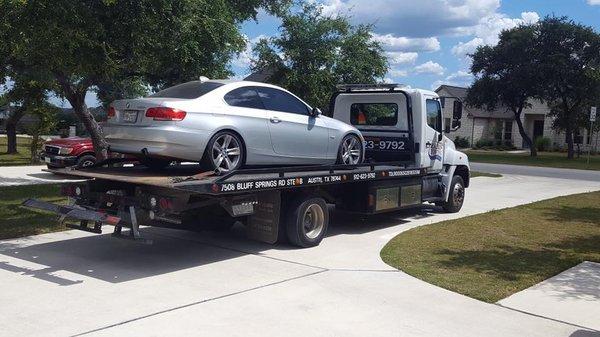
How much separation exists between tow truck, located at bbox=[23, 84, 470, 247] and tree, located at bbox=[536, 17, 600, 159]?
26906 millimetres

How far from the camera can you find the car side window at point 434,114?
39.2 ft

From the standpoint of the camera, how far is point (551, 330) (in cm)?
581

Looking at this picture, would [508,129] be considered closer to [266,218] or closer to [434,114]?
[434,114]

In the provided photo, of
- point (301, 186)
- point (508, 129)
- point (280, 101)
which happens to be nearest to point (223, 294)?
point (301, 186)

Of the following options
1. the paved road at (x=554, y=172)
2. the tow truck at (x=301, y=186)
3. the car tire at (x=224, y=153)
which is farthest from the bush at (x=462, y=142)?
the car tire at (x=224, y=153)

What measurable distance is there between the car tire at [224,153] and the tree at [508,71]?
32.9 meters

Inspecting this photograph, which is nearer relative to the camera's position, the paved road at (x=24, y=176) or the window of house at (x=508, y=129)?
the paved road at (x=24, y=176)

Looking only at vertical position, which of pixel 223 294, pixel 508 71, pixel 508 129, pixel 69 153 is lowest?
pixel 223 294

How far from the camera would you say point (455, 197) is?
13.2 metres

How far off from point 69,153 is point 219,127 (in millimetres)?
11721

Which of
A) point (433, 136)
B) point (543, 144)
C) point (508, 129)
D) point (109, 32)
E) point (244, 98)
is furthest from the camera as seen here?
point (508, 129)

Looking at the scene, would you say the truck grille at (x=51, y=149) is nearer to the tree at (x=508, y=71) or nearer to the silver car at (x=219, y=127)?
the silver car at (x=219, y=127)

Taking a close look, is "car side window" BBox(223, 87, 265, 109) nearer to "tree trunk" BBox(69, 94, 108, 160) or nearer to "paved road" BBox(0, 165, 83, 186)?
"tree trunk" BBox(69, 94, 108, 160)

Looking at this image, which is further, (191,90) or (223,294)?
(191,90)
